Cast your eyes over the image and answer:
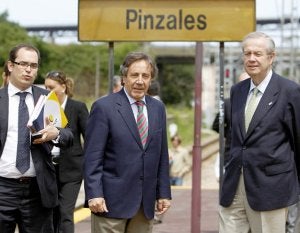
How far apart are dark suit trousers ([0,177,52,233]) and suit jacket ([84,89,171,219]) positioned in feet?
1.83

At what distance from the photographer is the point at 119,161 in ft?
17.3

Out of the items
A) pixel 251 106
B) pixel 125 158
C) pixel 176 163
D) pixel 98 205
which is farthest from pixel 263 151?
pixel 176 163

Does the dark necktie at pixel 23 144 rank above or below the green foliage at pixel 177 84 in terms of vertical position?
below

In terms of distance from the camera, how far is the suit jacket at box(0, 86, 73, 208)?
554 cm

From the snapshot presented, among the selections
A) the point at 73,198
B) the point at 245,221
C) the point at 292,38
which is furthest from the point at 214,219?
the point at 292,38

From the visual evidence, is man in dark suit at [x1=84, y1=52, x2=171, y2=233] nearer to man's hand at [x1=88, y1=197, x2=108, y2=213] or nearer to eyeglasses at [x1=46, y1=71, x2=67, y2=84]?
man's hand at [x1=88, y1=197, x2=108, y2=213]

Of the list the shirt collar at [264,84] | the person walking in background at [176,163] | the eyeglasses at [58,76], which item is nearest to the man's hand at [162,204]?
the shirt collar at [264,84]

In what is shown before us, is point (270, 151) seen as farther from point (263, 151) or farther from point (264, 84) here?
point (264, 84)

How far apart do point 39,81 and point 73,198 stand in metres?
36.9

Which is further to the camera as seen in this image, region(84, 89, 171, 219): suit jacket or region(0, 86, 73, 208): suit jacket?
region(0, 86, 73, 208): suit jacket

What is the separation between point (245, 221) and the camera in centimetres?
551

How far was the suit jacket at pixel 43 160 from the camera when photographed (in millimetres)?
5543

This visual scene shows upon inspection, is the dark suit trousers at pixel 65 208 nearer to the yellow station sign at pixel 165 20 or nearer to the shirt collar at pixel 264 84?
the yellow station sign at pixel 165 20

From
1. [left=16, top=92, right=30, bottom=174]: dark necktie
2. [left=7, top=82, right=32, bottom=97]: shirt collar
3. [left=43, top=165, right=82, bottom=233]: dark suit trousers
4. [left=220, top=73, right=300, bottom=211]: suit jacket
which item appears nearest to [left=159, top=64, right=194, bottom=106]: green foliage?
[left=43, top=165, right=82, bottom=233]: dark suit trousers
